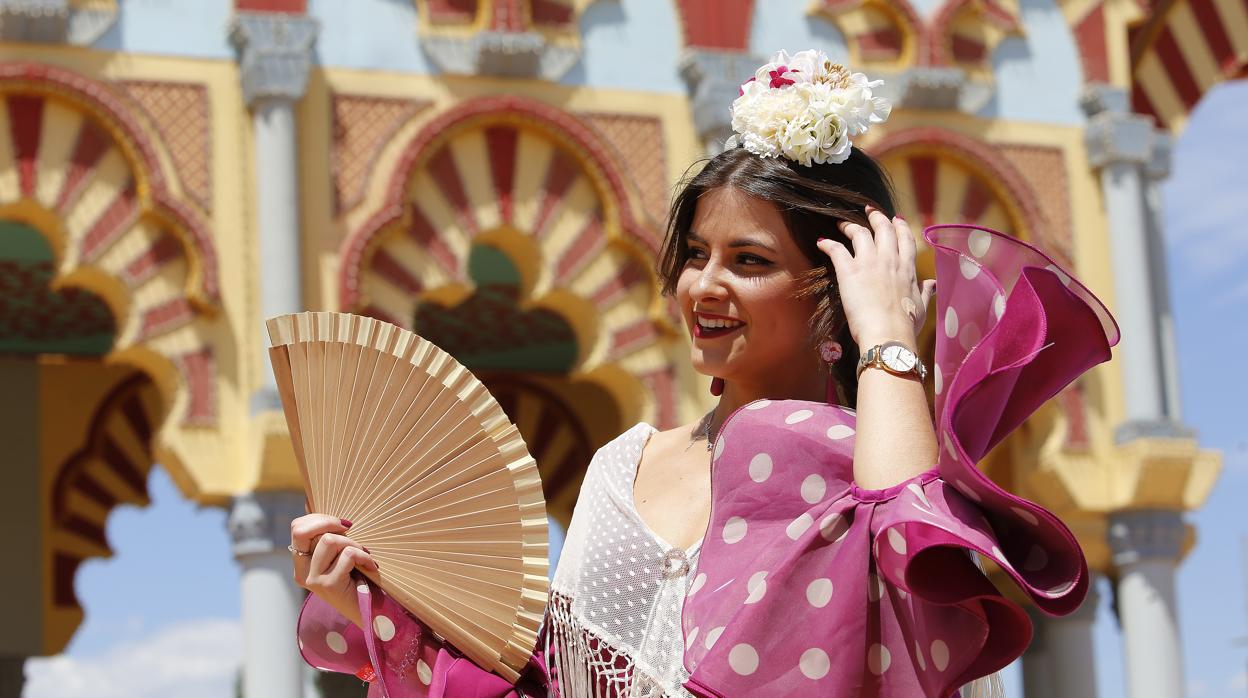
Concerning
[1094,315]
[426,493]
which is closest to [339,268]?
[426,493]

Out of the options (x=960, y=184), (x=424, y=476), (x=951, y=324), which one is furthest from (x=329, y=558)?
(x=960, y=184)

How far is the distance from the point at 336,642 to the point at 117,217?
6.05 metres

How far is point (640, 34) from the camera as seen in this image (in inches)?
355

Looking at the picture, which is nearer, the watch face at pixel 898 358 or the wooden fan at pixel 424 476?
the watch face at pixel 898 358

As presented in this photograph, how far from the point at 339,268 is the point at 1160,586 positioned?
15.0 ft

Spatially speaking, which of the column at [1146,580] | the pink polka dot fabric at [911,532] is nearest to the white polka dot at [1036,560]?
the pink polka dot fabric at [911,532]

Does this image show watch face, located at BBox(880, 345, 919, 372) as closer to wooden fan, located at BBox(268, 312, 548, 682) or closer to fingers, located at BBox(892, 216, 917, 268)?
fingers, located at BBox(892, 216, 917, 268)

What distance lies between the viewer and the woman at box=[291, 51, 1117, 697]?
1913mm

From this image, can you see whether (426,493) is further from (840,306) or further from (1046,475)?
(1046,475)

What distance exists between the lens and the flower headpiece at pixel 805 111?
228 centimetres

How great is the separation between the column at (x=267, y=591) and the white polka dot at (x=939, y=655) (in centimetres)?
627

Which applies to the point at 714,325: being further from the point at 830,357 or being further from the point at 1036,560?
the point at 1036,560

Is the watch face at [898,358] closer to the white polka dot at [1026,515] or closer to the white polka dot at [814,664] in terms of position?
the white polka dot at [1026,515]

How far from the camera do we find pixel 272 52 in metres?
8.18
